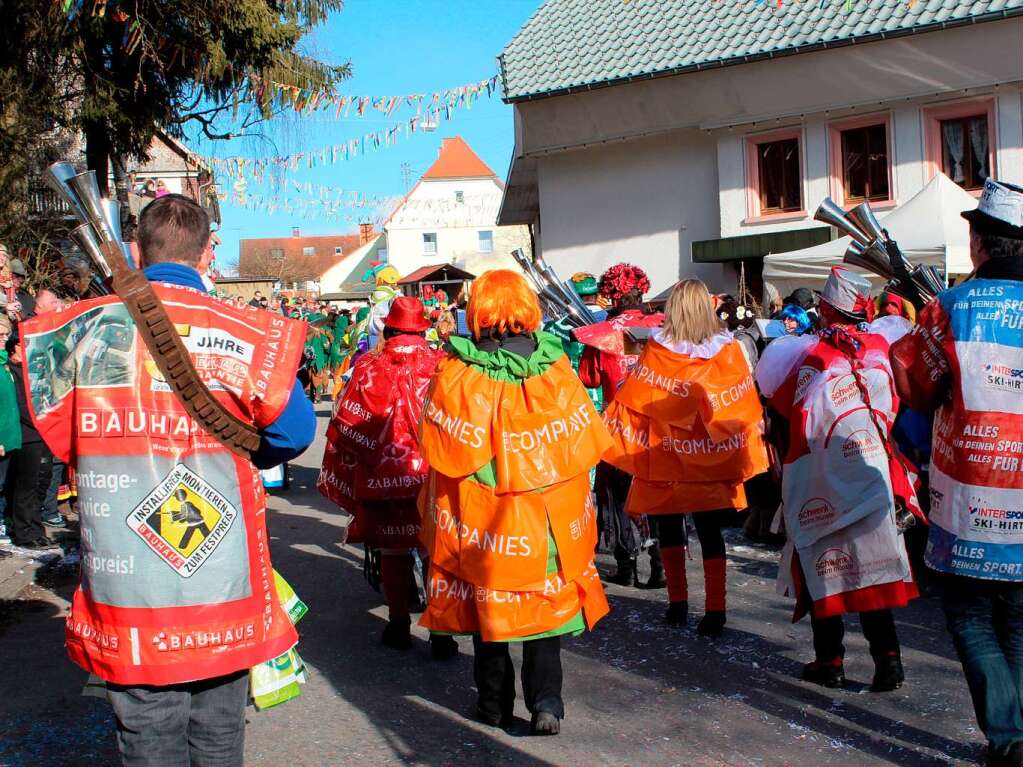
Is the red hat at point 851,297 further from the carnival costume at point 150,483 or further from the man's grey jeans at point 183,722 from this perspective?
the man's grey jeans at point 183,722

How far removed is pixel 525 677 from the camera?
4.66 metres

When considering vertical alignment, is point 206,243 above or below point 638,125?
below

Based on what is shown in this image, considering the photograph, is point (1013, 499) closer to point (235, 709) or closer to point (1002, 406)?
point (1002, 406)

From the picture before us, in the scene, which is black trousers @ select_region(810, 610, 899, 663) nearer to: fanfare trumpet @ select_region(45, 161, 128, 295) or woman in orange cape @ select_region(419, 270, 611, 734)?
woman in orange cape @ select_region(419, 270, 611, 734)

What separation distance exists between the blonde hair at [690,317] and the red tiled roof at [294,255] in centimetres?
7546

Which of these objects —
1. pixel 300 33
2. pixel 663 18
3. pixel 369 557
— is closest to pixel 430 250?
pixel 663 18

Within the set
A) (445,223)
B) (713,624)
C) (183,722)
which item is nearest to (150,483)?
(183,722)

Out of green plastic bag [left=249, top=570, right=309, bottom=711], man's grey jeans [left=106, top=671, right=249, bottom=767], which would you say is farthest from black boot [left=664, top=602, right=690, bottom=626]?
man's grey jeans [left=106, top=671, right=249, bottom=767]

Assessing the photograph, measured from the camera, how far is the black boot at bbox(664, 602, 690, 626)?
6184mm

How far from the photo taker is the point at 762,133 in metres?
19.8

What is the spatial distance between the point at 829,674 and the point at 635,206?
17.0 meters

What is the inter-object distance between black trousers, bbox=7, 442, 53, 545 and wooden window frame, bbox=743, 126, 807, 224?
556 inches

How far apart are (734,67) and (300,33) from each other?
7826 mm

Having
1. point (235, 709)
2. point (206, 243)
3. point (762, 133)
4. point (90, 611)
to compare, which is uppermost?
point (762, 133)
